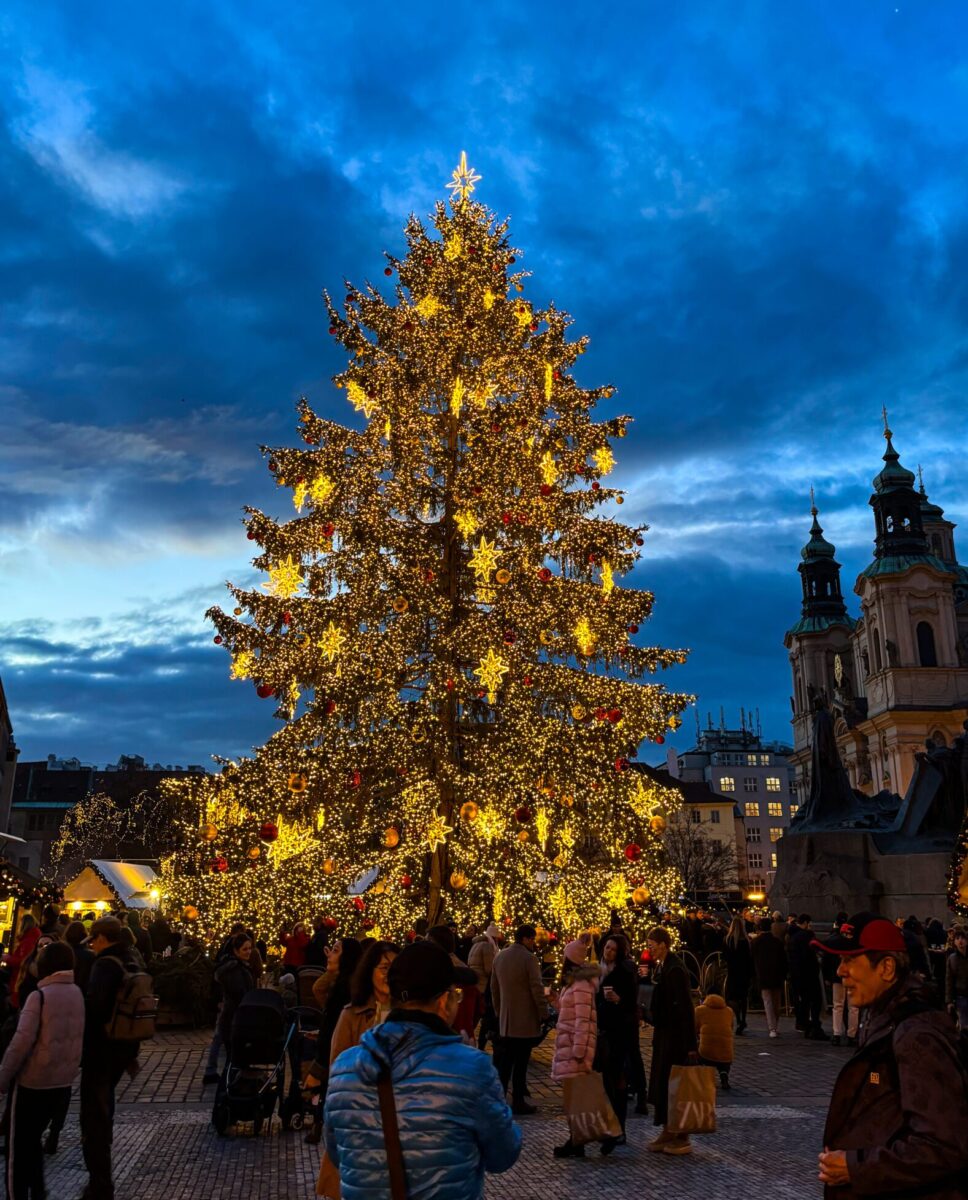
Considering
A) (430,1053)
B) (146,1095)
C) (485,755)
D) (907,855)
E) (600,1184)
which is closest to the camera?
(430,1053)

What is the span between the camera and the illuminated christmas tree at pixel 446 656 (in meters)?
18.8

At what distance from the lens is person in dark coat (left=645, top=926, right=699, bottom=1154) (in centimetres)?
932

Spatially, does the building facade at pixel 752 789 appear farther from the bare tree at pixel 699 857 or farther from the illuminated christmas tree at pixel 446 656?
the illuminated christmas tree at pixel 446 656

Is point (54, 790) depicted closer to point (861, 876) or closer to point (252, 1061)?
point (861, 876)

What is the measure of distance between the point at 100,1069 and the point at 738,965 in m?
12.8

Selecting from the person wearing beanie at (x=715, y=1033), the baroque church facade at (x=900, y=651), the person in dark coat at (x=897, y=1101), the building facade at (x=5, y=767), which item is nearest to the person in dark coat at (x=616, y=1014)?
the person wearing beanie at (x=715, y=1033)

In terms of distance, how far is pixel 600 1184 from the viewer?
8.05 meters

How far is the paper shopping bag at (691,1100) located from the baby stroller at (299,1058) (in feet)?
11.4

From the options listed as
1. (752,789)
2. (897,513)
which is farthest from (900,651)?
(752,789)

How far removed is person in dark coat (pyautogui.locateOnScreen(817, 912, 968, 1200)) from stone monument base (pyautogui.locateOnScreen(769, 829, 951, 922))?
20.9 metres

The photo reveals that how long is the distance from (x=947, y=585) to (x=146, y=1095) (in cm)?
8544

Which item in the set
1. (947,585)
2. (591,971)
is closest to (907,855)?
(591,971)

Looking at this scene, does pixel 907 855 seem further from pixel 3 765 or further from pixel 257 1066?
pixel 3 765

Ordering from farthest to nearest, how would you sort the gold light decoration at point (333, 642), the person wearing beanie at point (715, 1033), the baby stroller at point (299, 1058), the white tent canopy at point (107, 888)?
the white tent canopy at point (107, 888), the gold light decoration at point (333, 642), the person wearing beanie at point (715, 1033), the baby stroller at point (299, 1058)
